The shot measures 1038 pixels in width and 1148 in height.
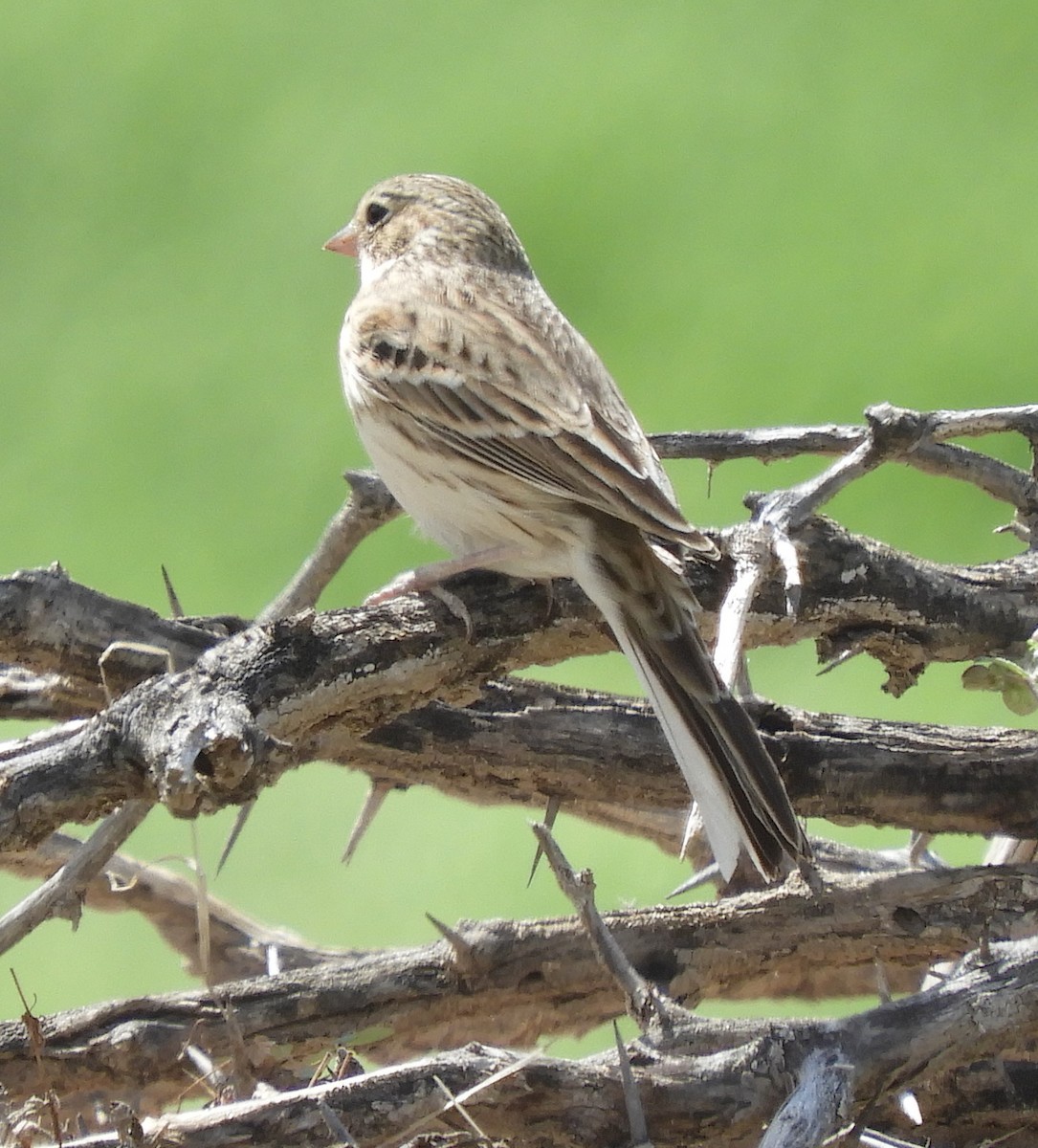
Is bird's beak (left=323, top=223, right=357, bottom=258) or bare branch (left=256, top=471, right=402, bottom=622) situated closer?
bare branch (left=256, top=471, right=402, bottom=622)

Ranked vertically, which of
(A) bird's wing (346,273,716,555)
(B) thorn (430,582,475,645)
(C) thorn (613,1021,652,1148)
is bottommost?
(C) thorn (613,1021,652,1148)

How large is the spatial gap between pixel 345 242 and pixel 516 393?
1243 millimetres

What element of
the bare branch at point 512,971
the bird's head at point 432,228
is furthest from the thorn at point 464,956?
the bird's head at point 432,228

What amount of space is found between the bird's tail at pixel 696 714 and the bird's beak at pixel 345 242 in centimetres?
164

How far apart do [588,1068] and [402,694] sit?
0.54m

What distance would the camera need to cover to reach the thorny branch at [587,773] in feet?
5.56

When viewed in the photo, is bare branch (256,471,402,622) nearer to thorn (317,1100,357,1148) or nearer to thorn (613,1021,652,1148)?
thorn (317,1100,357,1148)

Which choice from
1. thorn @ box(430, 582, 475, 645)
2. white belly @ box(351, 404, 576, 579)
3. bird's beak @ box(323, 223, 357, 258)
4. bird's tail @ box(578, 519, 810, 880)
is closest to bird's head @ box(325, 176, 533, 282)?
bird's beak @ box(323, 223, 357, 258)

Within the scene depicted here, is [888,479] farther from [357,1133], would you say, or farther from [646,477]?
[357,1133]

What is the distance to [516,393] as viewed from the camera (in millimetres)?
2775

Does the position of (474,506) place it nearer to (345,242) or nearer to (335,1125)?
(335,1125)

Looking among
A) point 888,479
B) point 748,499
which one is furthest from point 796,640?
point 888,479

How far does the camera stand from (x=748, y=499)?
91.0 inches

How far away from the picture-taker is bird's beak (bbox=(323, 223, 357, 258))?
3.81m
